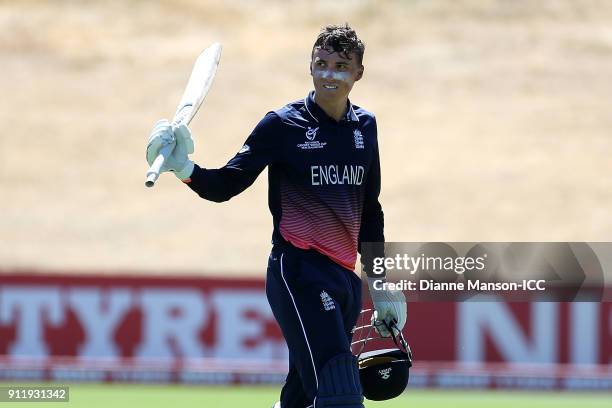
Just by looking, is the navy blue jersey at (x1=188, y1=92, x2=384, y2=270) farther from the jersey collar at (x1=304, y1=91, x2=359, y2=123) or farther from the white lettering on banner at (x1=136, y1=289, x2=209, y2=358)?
the white lettering on banner at (x1=136, y1=289, x2=209, y2=358)

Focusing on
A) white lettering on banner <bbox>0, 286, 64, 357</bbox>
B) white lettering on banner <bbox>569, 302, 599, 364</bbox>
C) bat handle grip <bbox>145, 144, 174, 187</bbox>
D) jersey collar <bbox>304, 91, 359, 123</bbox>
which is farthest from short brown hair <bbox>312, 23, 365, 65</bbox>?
white lettering on banner <bbox>0, 286, 64, 357</bbox>

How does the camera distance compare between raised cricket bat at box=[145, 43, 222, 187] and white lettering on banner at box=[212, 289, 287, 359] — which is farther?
white lettering on banner at box=[212, 289, 287, 359]

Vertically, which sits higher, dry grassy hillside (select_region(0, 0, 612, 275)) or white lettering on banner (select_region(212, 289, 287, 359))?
dry grassy hillside (select_region(0, 0, 612, 275))

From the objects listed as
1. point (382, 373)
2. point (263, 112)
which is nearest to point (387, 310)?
point (382, 373)

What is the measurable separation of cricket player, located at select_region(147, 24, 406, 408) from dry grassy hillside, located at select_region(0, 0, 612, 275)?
21593 millimetres

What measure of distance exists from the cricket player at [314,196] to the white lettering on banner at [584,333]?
7.84 metres

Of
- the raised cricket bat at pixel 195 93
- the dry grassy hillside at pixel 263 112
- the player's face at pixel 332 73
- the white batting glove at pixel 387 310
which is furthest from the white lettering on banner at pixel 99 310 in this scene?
the dry grassy hillside at pixel 263 112

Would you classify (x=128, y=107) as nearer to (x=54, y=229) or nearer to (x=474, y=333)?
(x=54, y=229)

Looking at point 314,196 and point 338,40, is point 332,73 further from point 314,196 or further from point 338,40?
point 314,196

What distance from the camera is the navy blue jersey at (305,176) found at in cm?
669

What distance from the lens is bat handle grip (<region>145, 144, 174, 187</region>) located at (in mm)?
5957

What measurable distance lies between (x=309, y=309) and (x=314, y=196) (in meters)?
0.58

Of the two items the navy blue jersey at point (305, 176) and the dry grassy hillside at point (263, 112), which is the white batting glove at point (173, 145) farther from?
the dry grassy hillside at point (263, 112)

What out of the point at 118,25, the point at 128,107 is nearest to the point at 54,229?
the point at 128,107
